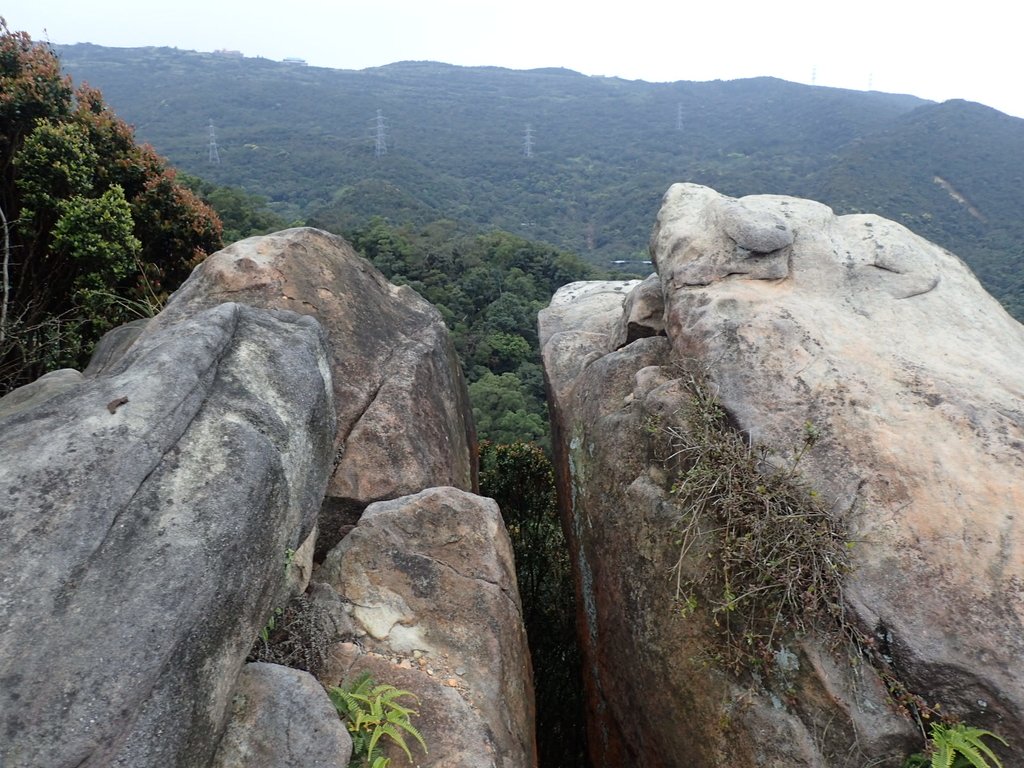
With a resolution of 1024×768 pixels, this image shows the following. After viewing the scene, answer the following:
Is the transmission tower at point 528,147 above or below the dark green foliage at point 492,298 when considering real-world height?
below

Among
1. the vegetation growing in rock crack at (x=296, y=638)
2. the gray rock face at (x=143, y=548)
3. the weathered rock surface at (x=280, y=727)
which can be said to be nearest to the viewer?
the gray rock face at (x=143, y=548)

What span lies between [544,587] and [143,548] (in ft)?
24.3

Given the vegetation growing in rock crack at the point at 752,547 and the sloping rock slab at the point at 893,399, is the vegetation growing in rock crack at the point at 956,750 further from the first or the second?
the vegetation growing in rock crack at the point at 752,547

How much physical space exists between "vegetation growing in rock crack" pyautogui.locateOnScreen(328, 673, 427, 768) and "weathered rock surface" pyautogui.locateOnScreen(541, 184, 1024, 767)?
182cm

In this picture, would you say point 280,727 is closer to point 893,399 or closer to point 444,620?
point 444,620

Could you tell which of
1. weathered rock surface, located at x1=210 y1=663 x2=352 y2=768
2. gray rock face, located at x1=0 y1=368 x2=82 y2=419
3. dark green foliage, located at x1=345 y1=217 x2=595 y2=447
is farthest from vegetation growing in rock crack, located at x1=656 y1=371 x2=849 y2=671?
dark green foliage, located at x1=345 y1=217 x2=595 y2=447

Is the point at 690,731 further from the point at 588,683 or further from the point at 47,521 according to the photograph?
the point at 47,521

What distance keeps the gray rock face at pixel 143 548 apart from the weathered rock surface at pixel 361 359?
131 cm

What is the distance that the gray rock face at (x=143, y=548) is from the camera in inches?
121

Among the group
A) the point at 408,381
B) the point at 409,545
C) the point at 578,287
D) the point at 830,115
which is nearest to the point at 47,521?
the point at 409,545

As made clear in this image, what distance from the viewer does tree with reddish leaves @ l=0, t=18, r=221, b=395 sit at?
8.83 meters

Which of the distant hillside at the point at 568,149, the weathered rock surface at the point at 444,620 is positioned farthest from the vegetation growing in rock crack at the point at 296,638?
the distant hillside at the point at 568,149

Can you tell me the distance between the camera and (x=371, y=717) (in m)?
3.96

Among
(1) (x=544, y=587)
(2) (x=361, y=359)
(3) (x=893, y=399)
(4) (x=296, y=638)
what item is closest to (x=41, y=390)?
(2) (x=361, y=359)
